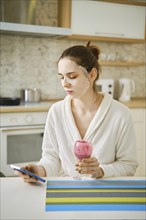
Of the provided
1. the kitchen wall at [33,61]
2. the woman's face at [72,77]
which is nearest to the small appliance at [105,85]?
the kitchen wall at [33,61]

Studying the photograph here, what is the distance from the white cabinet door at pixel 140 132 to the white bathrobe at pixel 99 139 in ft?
5.47

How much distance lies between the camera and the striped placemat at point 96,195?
0.99m

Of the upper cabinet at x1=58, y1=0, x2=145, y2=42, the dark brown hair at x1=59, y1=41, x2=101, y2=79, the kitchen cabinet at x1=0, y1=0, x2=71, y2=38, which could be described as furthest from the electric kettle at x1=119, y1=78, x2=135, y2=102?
the dark brown hair at x1=59, y1=41, x2=101, y2=79

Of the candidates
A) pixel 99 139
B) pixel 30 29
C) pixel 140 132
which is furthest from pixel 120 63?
pixel 99 139

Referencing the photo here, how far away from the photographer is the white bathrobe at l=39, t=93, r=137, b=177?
57.3 inches

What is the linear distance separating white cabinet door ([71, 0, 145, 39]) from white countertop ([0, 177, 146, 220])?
7.70 feet

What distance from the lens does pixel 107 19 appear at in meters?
3.26

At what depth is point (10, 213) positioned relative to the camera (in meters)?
0.94

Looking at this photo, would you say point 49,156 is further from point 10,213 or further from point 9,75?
point 9,75

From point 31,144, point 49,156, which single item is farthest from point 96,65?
point 31,144

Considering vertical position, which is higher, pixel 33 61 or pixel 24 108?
pixel 33 61

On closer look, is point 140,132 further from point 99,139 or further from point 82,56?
point 82,56

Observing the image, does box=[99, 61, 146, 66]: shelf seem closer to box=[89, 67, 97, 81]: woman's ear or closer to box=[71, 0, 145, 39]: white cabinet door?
box=[71, 0, 145, 39]: white cabinet door

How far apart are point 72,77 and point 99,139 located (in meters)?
0.35
